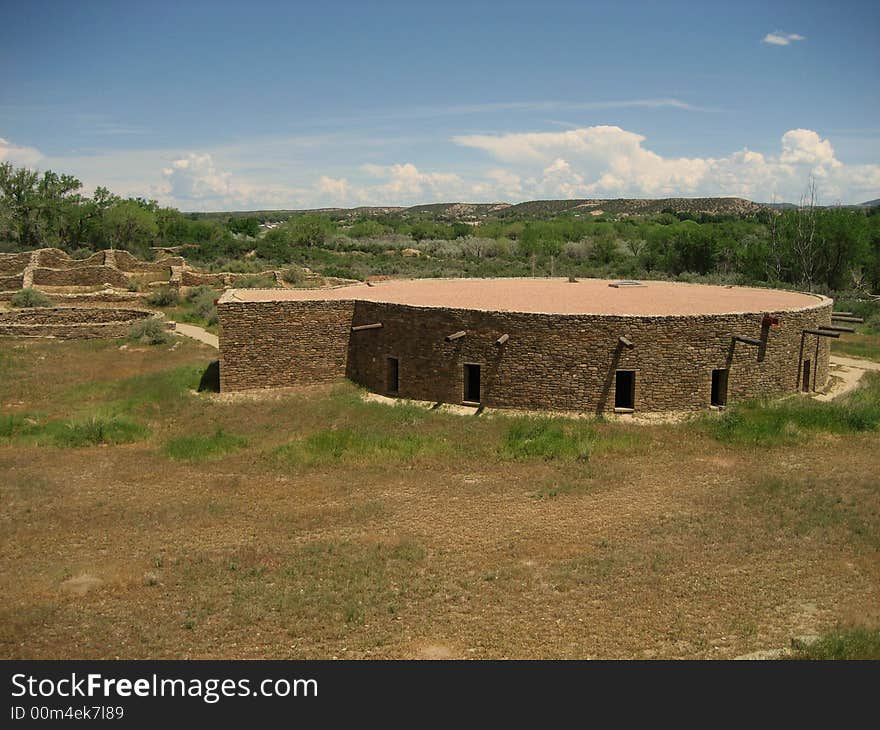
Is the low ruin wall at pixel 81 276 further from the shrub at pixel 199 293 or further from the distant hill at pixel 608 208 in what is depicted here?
the distant hill at pixel 608 208

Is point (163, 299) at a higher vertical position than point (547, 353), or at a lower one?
higher

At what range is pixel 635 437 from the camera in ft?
44.3

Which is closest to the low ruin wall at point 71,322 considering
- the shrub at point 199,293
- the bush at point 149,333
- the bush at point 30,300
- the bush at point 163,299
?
the bush at point 149,333

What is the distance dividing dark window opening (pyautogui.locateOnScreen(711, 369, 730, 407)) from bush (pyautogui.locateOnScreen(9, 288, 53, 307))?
2551 cm

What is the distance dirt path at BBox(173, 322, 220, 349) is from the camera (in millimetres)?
24086

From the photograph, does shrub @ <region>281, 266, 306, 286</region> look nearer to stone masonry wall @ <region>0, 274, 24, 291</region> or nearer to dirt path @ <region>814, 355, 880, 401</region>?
stone masonry wall @ <region>0, 274, 24, 291</region>

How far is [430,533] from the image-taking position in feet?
31.3

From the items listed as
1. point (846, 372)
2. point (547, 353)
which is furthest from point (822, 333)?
point (547, 353)

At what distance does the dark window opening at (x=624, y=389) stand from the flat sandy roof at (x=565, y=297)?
2116 mm

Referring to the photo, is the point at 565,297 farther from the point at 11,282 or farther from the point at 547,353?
the point at 11,282

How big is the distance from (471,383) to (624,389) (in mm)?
3282

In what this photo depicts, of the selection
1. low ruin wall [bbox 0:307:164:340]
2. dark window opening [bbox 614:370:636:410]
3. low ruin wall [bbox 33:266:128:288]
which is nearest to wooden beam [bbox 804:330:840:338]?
dark window opening [bbox 614:370:636:410]
